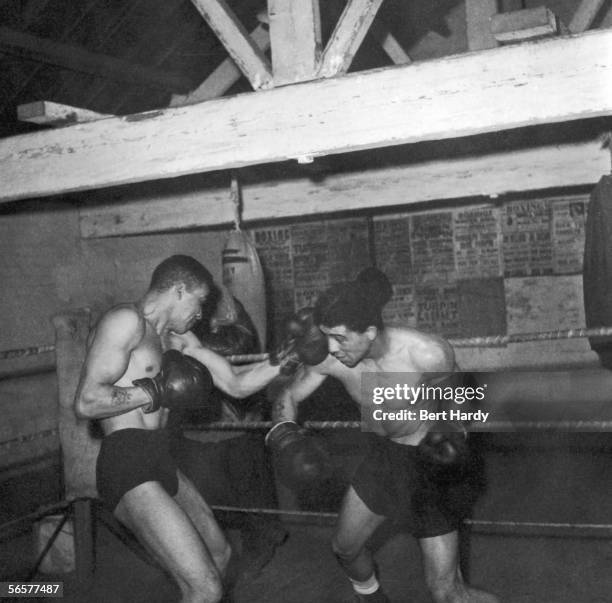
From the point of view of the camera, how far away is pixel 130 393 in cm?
253

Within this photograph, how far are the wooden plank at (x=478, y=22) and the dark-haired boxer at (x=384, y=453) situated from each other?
205 cm

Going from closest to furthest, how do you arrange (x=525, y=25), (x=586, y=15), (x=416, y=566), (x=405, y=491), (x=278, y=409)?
(x=525, y=25) → (x=405, y=491) → (x=278, y=409) → (x=416, y=566) → (x=586, y=15)

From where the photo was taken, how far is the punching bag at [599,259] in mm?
3102

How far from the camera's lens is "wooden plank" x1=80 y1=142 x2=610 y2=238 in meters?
4.55

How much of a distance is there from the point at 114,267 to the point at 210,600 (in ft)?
14.4

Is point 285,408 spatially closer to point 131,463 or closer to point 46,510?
point 131,463

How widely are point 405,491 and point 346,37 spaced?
1.72 m

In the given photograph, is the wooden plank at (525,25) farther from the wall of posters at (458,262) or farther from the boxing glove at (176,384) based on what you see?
the wall of posters at (458,262)

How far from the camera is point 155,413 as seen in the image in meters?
2.73

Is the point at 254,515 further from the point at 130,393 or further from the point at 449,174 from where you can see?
the point at 449,174

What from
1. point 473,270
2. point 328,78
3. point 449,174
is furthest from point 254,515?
point 473,270

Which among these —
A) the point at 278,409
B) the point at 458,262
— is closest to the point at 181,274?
the point at 278,409

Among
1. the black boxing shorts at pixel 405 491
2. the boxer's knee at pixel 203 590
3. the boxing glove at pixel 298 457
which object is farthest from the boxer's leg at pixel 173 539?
the black boxing shorts at pixel 405 491

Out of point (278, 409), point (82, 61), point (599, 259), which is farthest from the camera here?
point (82, 61)
